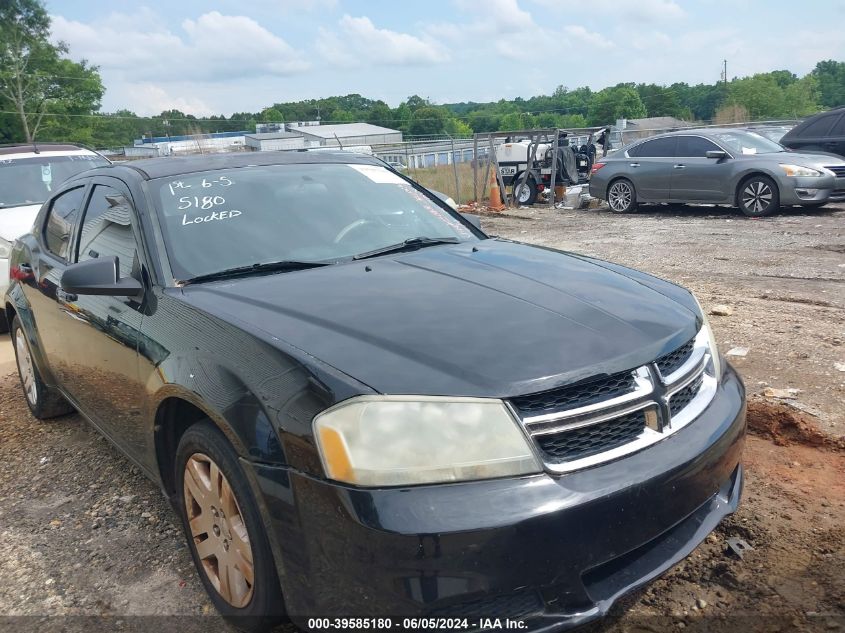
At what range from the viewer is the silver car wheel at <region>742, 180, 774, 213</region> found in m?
12.4

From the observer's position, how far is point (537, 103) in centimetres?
11625

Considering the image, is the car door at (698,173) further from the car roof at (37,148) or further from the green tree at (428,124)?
the green tree at (428,124)

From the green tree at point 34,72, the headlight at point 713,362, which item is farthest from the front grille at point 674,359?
the green tree at point 34,72

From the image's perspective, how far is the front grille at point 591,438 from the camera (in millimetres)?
1983

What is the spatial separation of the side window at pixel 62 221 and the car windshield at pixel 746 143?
11.7 metres

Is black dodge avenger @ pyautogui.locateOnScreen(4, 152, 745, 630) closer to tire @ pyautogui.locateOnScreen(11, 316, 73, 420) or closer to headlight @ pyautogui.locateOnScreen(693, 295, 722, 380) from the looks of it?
headlight @ pyautogui.locateOnScreen(693, 295, 722, 380)

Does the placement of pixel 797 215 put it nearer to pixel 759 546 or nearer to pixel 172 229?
pixel 759 546

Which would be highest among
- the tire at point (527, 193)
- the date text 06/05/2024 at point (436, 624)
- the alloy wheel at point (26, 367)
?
the date text 06/05/2024 at point (436, 624)

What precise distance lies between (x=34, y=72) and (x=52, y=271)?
5576cm

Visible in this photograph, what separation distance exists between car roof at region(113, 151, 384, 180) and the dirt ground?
165 centimetres

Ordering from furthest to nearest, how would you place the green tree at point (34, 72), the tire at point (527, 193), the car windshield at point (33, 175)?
1. the green tree at point (34, 72)
2. the tire at point (527, 193)
3. the car windshield at point (33, 175)

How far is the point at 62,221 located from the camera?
421 centimetres

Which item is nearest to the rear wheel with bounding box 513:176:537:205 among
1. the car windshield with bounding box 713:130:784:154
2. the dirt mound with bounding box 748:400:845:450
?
the car windshield with bounding box 713:130:784:154

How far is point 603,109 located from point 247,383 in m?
106
